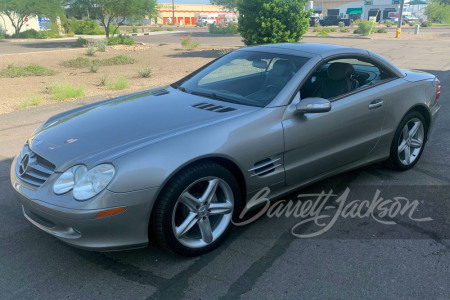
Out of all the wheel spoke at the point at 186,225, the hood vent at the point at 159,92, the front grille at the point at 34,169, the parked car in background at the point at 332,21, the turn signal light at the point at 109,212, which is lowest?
the wheel spoke at the point at 186,225

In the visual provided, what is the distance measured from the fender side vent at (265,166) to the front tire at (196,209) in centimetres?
23

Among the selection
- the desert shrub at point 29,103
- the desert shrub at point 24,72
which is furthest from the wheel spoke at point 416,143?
the desert shrub at point 24,72

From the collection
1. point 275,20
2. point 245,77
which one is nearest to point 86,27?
point 275,20

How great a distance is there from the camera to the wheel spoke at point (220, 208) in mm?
3307

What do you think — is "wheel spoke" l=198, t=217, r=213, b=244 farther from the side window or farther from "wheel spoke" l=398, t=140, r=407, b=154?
"wheel spoke" l=398, t=140, r=407, b=154

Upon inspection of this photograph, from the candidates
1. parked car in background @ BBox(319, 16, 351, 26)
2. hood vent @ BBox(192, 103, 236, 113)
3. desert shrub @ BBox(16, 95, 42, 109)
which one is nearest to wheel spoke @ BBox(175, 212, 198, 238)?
hood vent @ BBox(192, 103, 236, 113)

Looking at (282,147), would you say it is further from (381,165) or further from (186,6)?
(186,6)

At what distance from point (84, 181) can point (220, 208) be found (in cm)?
108

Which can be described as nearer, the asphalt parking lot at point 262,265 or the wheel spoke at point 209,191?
the asphalt parking lot at point 262,265

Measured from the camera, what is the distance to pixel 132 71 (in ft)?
54.2

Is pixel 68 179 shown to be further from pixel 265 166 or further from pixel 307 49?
pixel 307 49

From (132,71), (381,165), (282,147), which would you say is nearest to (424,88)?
(381,165)

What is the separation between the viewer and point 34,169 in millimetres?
3203

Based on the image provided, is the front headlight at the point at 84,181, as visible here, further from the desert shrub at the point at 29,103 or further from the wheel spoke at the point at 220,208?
the desert shrub at the point at 29,103
